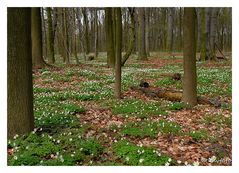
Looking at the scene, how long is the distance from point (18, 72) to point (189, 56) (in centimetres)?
599

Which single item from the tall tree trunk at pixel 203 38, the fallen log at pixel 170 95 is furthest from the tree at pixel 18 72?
the tall tree trunk at pixel 203 38

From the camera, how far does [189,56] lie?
11.2 m

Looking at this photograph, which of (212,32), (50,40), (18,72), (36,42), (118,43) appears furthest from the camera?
(212,32)

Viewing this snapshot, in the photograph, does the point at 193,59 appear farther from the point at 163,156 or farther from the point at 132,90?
the point at 163,156

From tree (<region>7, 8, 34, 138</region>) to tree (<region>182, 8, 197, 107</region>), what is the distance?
5643 millimetres

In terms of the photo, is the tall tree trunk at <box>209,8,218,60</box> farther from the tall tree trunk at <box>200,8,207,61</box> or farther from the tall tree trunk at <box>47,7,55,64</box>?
the tall tree trunk at <box>47,7,55,64</box>

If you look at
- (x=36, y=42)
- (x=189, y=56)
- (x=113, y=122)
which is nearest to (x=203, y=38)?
(x=36, y=42)

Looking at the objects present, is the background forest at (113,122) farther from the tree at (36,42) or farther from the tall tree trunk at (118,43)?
the tree at (36,42)

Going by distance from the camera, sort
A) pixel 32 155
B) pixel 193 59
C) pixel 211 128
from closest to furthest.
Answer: pixel 32 155 → pixel 211 128 → pixel 193 59

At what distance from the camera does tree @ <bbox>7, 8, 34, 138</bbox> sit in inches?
297

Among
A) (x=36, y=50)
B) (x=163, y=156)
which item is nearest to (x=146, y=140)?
(x=163, y=156)

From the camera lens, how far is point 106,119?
988 cm

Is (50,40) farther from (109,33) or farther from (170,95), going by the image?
(170,95)

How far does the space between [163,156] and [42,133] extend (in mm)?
3138
